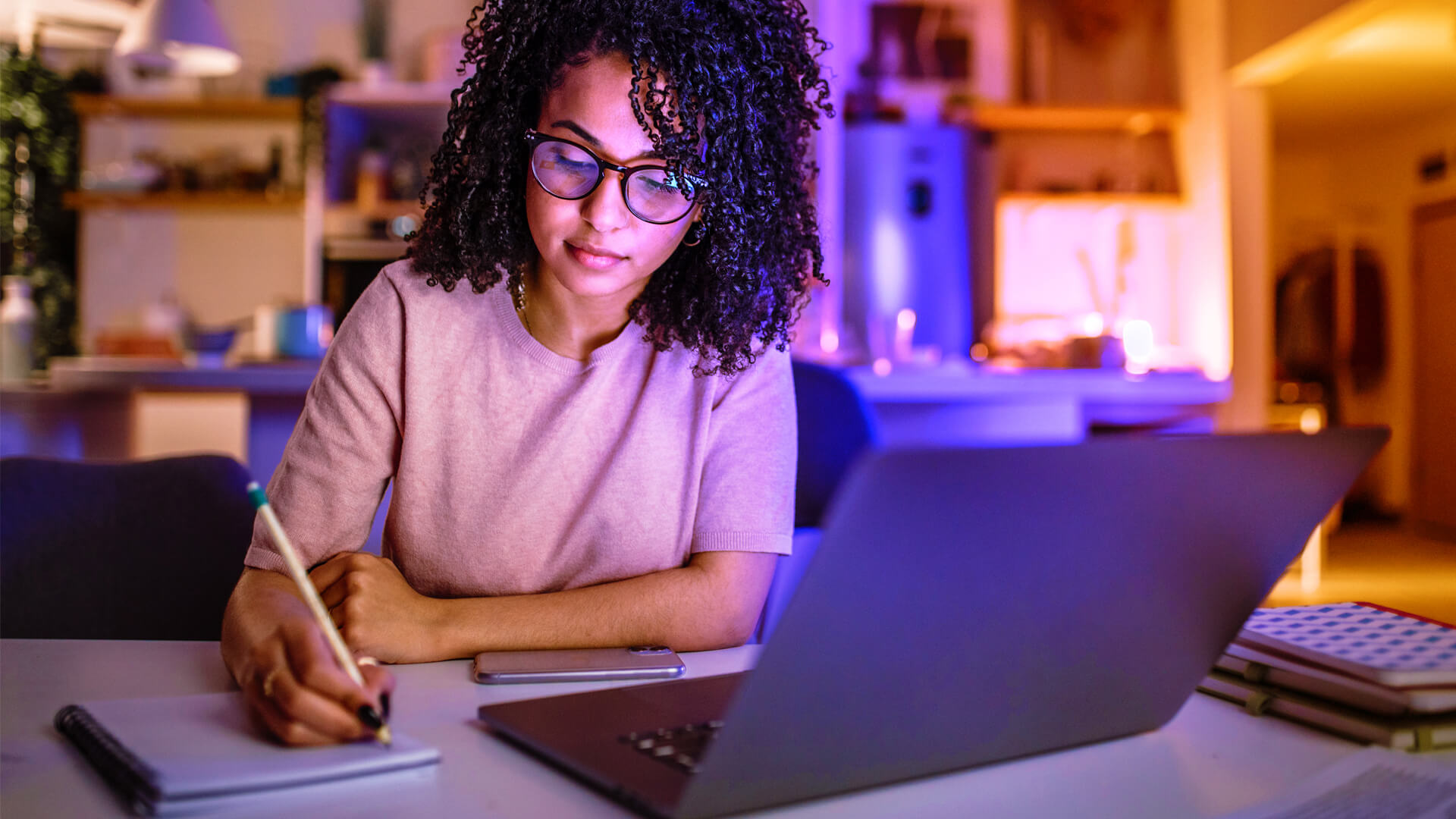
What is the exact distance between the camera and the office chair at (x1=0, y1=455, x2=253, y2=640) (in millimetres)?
1204

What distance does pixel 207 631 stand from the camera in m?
1.24

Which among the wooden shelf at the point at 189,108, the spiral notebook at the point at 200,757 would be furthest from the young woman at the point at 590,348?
the wooden shelf at the point at 189,108

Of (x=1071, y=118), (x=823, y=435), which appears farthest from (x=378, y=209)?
(x=823, y=435)

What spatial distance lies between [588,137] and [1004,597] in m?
0.69

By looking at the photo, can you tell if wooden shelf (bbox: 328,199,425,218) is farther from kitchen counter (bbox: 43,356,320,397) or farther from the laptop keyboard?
the laptop keyboard

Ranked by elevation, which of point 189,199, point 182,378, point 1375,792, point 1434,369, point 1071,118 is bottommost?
point 1375,792

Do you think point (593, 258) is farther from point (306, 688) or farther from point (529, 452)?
point (306, 688)

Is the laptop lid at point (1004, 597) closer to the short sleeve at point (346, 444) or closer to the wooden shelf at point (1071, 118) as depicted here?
the short sleeve at point (346, 444)

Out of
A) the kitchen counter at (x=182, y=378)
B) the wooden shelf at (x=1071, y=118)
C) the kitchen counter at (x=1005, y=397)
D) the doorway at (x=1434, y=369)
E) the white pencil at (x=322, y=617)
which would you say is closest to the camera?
the white pencil at (x=322, y=617)

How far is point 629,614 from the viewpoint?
0.94m

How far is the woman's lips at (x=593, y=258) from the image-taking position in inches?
41.9

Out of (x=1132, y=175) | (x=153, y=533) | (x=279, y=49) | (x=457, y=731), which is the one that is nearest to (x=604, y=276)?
(x=457, y=731)

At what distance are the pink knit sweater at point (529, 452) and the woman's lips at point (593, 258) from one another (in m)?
0.13

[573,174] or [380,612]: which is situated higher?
[573,174]
